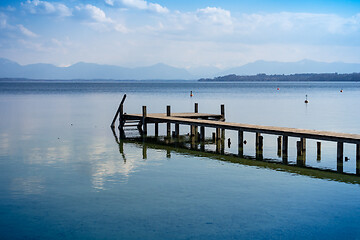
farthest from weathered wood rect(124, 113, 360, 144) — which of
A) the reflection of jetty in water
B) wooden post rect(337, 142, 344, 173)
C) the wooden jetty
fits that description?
the reflection of jetty in water

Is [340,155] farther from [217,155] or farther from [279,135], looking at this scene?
[217,155]

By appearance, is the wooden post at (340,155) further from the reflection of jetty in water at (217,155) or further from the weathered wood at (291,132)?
the reflection of jetty in water at (217,155)

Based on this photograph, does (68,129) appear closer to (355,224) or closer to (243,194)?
(243,194)

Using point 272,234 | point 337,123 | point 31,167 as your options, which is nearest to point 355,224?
point 272,234

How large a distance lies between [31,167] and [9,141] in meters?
8.63

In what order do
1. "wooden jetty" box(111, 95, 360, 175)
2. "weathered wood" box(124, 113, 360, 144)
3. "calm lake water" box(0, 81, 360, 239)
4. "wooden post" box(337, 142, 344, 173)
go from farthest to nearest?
"wooden post" box(337, 142, 344, 173) < "wooden jetty" box(111, 95, 360, 175) < "weathered wood" box(124, 113, 360, 144) < "calm lake water" box(0, 81, 360, 239)

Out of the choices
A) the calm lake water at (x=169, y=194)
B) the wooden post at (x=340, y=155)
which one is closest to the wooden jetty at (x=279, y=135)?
the wooden post at (x=340, y=155)

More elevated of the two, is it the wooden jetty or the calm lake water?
the wooden jetty

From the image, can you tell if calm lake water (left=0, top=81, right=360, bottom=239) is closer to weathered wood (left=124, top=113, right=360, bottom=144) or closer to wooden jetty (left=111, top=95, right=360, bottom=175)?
wooden jetty (left=111, top=95, right=360, bottom=175)

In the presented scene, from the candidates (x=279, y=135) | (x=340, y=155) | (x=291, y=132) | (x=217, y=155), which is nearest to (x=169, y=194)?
(x=217, y=155)

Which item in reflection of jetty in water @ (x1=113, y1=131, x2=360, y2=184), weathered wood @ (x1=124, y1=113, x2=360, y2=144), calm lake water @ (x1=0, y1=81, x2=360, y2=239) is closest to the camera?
calm lake water @ (x1=0, y1=81, x2=360, y2=239)

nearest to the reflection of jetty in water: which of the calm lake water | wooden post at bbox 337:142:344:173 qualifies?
the calm lake water

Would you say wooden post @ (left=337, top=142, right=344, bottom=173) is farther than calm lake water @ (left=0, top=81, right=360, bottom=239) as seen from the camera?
Yes

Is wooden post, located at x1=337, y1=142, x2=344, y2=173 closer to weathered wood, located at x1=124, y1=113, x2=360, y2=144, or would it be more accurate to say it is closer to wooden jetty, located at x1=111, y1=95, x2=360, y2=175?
wooden jetty, located at x1=111, y1=95, x2=360, y2=175
